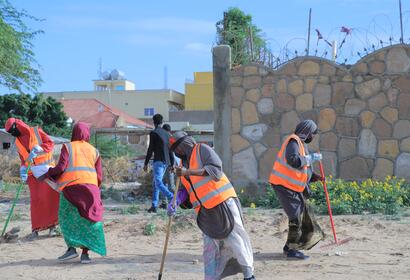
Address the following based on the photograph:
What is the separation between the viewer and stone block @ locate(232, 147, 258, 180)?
12008mm

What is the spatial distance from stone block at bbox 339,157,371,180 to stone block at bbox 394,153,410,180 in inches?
21.5

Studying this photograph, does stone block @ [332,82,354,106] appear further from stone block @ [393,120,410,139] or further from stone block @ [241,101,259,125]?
stone block @ [241,101,259,125]

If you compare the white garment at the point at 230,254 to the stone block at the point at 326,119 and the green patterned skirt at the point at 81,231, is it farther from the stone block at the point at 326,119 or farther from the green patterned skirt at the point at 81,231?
the stone block at the point at 326,119

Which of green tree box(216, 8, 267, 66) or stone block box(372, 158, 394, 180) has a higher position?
green tree box(216, 8, 267, 66)

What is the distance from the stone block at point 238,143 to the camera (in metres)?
12.0

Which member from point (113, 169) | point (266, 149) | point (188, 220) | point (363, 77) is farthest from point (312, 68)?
point (113, 169)

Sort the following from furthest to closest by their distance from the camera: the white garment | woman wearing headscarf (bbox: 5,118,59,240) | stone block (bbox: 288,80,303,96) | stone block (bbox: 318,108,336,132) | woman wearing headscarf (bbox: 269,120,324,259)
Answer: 1. stone block (bbox: 288,80,303,96)
2. stone block (bbox: 318,108,336,132)
3. woman wearing headscarf (bbox: 5,118,59,240)
4. woman wearing headscarf (bbox: 269,120,324,259)
5. the white garment

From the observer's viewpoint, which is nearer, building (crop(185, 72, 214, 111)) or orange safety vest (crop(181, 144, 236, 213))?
orange safety vest (crop(181, 144, 236, 213))

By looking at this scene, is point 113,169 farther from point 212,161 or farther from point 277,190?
point 212,161

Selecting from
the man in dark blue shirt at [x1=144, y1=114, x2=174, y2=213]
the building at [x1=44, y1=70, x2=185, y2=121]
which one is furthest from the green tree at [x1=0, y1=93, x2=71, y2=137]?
the man in dark blue shirt at [x1=144, y1=114, x2=174, y2=213]

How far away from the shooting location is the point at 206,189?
19.1ft

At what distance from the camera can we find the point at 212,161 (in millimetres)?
5801

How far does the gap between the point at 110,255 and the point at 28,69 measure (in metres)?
8.82

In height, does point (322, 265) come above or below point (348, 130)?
below
